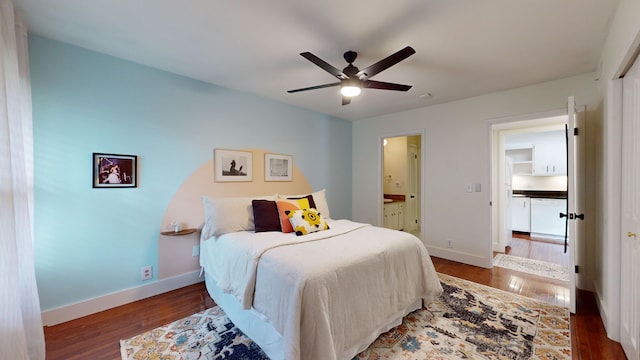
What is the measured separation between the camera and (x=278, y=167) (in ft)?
12.8

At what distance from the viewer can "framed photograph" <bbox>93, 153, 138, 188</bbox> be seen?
238 cm

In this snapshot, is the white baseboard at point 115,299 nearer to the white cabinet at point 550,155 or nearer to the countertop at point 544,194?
the countertop at point 544,194

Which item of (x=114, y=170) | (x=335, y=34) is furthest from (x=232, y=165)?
(x=335, y=34)

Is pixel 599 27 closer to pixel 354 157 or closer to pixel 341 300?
pixel 341 300

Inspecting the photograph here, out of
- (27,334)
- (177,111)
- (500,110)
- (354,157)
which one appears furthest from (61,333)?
(500,110)

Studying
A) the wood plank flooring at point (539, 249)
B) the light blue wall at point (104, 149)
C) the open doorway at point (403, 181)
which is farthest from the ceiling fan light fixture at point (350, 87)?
the wood plank flooring at point (539, 249)

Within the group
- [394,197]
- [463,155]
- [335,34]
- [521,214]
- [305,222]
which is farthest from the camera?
[394,197]

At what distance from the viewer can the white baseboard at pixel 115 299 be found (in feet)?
7.15

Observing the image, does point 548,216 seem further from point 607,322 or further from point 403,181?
point 607,322

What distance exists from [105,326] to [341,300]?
2.12 metres

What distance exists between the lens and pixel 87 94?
233 cm

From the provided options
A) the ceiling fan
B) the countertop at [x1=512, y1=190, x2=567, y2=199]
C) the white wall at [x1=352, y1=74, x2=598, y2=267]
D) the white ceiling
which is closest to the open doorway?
the white wall at [x1=352, y1=74, x2=598, y2=267]

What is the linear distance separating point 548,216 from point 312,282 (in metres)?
6.00

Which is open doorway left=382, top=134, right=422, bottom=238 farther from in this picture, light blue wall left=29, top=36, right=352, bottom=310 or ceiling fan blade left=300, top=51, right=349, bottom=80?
light blue wall left=29, top=36, right=352, bottom=310
